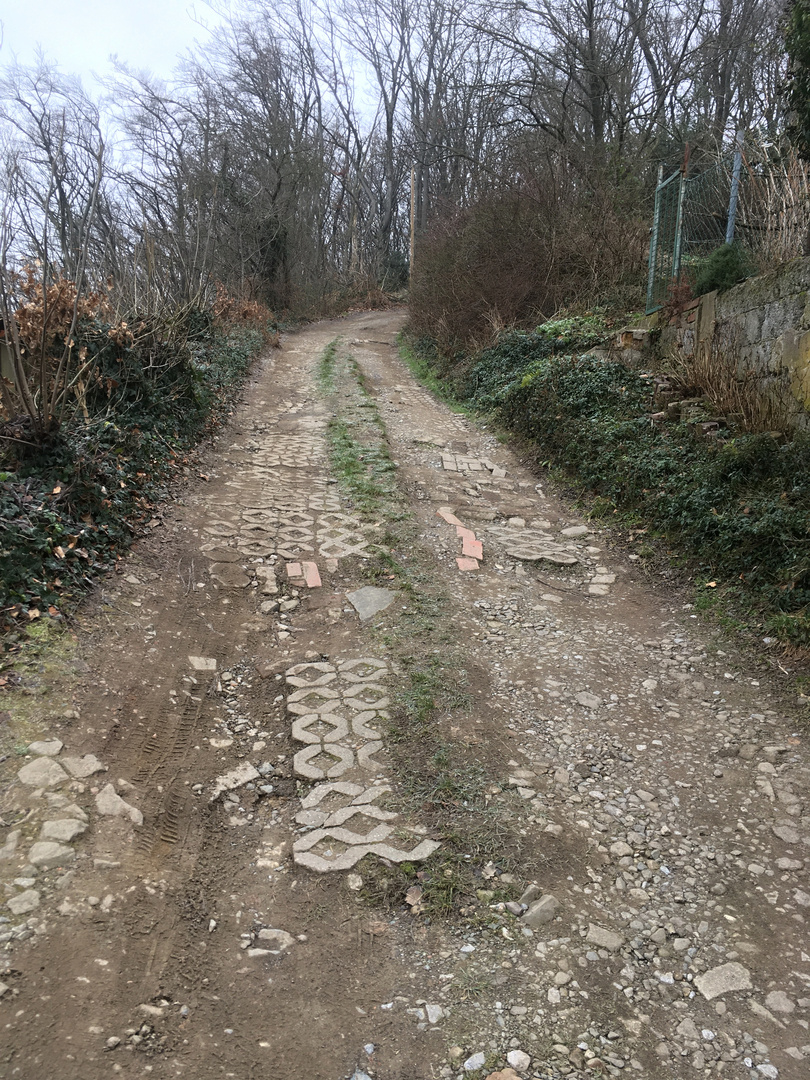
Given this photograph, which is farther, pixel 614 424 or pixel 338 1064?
pixel 614 424

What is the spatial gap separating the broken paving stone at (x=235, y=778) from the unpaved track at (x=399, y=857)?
2.1 inches

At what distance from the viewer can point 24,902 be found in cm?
249

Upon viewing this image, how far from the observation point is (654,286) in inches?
362

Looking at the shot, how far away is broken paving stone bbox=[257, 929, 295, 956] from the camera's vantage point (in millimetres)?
2494

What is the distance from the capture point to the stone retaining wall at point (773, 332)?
210 inches

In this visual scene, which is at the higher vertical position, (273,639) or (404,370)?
(404,370)

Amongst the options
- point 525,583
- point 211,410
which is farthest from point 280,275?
point 525,583

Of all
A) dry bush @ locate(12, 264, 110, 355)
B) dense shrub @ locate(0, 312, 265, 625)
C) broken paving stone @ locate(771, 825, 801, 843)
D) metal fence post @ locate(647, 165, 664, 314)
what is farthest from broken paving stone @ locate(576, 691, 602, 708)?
metal fence post @ locate(647, 165, 664, 314)

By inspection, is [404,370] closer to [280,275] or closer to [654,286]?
[654,286]

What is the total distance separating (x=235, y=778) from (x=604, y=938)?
186cm

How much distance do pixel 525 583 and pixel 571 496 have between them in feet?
7.04

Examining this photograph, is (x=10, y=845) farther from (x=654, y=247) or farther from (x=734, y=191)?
(x=654, y=247)

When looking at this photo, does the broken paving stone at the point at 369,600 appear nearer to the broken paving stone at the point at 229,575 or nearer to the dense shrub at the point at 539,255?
the broken paving stone at the point at 229,575

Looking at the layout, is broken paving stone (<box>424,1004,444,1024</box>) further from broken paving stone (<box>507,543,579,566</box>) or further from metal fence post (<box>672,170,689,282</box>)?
metal fence post (<box>672,170,689,282</box>)
